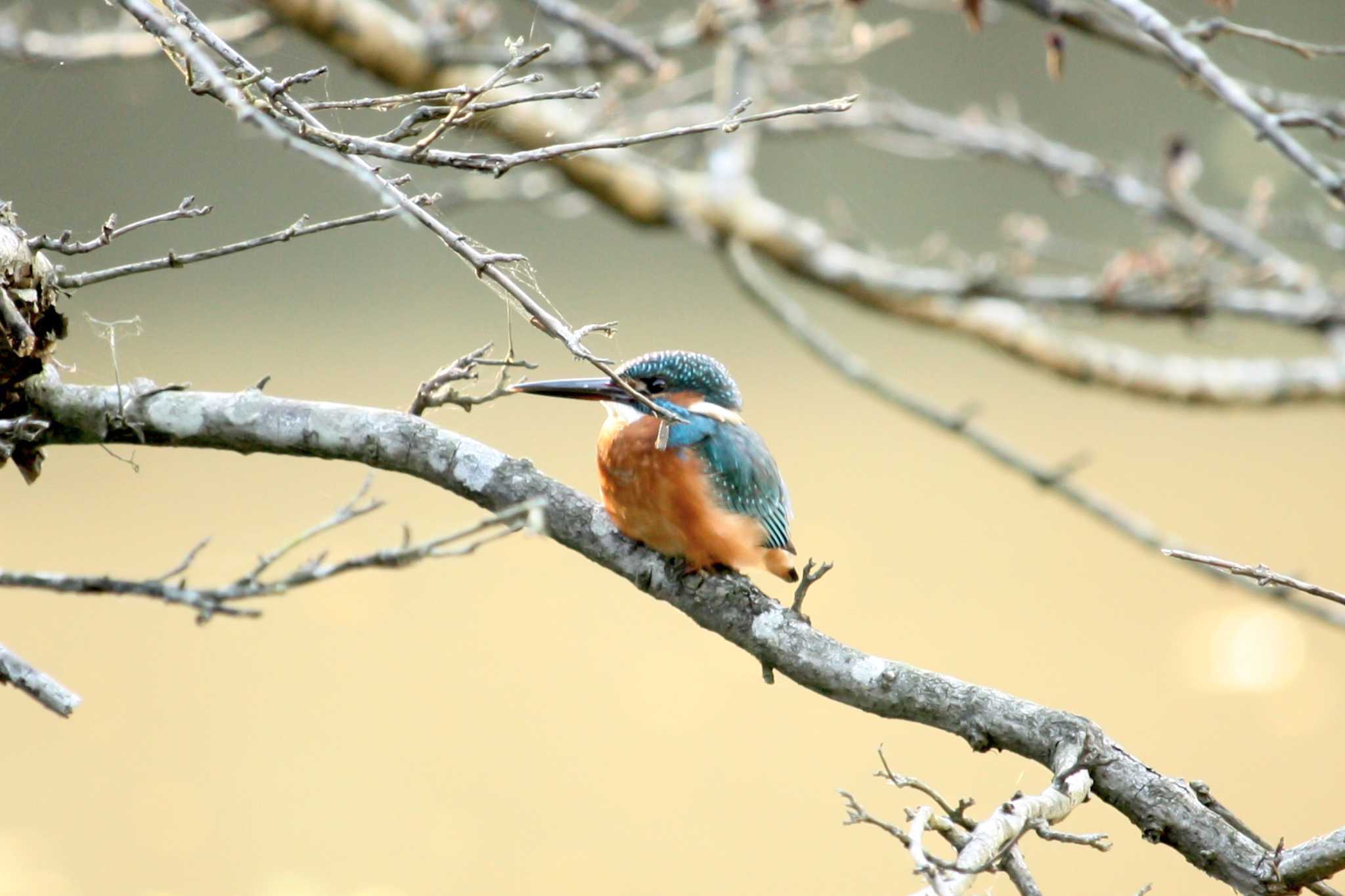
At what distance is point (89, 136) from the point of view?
2.97 m

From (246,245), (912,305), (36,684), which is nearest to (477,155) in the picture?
(246,245)

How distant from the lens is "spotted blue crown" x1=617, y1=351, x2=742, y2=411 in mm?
1448

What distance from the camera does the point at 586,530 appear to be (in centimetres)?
112

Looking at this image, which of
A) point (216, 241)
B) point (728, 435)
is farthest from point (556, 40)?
point (216, 241)

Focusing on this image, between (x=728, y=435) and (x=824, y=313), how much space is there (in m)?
2.45

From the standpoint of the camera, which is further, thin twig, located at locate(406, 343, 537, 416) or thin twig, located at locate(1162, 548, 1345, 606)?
thin twig, located at locate(406, 343, 537, 416)

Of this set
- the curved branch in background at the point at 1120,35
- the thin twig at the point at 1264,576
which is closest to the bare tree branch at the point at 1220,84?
the curved branch in background at the point at 1120,35

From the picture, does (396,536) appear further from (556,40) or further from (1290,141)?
(1290,141)

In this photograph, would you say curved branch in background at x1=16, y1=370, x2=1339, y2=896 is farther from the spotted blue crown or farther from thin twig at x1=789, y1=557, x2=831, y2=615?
the spotted blue crown

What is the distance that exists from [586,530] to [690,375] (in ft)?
1.23

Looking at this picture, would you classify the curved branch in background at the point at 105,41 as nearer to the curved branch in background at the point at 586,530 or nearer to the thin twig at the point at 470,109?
the curved branch in background at the point at 586,530

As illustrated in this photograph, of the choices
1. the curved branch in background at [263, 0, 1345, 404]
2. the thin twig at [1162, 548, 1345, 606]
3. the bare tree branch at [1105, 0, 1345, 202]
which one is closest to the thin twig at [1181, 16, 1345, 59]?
the bare tree branch at [1105, 0, 1345, 202]

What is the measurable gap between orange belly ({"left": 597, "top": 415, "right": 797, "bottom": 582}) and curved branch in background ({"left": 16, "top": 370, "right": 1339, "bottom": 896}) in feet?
0.08

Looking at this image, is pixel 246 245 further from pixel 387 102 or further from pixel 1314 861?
pixel 1314 861
